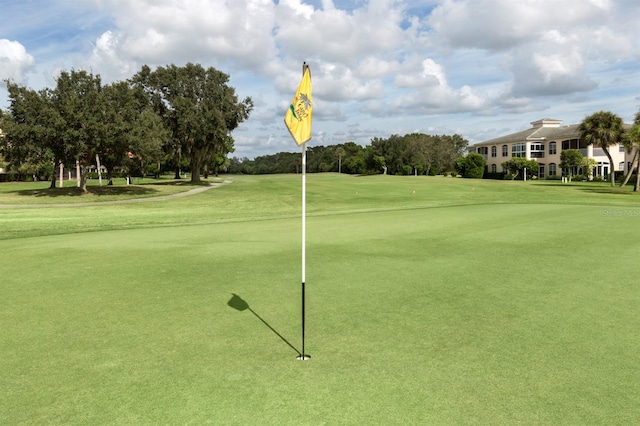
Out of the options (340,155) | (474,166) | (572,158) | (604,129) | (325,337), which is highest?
(340,155)

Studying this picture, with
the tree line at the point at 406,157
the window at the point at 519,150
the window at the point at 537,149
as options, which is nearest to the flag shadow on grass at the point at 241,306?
the window at the point at 519,150

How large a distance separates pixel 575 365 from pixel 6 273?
11010mm

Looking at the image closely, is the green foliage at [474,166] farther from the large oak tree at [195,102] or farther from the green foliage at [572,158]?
the large oak tree at [195,102]

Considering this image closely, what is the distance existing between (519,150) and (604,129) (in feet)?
139

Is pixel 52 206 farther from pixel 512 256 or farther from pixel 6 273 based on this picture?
pixel 512 256

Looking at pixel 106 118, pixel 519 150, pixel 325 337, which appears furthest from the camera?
pixel 519 150

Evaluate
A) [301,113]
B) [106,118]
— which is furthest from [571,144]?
[301,113]

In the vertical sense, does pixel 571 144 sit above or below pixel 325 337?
above

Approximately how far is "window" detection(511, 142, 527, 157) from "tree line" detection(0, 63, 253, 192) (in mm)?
68078

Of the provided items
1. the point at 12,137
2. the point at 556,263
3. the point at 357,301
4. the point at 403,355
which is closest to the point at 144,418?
the point at 403,355

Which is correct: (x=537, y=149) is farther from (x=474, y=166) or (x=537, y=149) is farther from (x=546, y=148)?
(x=474, y=166)

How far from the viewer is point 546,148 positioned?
9656 cm

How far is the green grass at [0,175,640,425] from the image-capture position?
4.18m

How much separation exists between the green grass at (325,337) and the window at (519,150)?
92616mm
